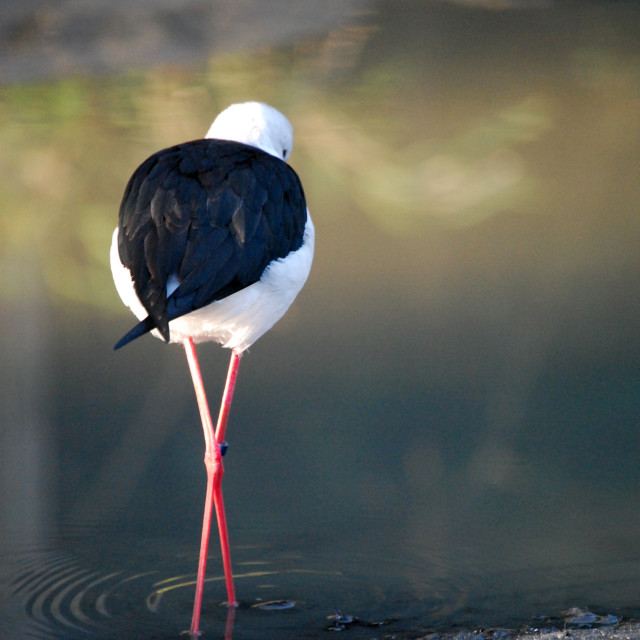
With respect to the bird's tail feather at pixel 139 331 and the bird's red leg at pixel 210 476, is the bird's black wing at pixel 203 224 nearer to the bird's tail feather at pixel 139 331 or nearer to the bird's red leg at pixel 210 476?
the bird's tail feather at pixel 139 331

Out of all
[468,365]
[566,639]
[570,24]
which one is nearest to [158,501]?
[566,639]

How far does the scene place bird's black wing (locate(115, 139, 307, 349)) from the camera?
1.88m

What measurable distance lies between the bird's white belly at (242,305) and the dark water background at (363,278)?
72cm

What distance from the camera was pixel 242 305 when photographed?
205 centimetres

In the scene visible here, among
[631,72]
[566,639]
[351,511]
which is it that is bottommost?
[566,639]

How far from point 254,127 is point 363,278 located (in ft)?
7.66

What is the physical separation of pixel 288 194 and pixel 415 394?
198cm

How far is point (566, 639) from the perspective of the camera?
1.78m

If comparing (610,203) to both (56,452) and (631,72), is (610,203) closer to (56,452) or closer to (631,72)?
(631,72)

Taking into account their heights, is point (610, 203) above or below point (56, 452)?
above

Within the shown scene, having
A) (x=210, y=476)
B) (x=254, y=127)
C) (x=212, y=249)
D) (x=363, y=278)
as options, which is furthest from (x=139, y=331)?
(x=363, y=278)

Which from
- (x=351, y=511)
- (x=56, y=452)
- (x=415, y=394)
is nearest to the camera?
(x=351, y=511)

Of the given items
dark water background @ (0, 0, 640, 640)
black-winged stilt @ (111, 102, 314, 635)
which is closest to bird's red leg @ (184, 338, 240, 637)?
black-winged stilt @ (111, 102, 314, 635)

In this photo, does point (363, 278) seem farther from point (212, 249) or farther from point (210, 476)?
Result: point (212, 249)
